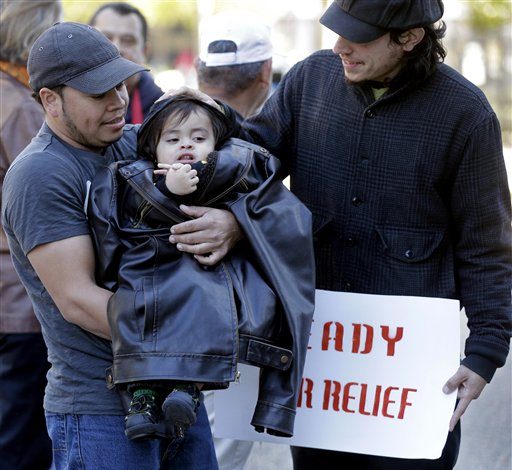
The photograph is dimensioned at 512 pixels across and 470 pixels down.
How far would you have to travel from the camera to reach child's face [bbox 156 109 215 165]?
270 cm

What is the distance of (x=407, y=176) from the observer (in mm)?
2803

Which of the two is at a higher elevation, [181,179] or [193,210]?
[181,179]

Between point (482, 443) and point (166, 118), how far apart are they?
125 inches

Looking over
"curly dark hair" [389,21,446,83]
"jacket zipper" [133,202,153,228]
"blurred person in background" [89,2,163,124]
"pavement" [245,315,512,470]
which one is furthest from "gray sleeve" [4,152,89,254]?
"pavement" [245,315,512,470]

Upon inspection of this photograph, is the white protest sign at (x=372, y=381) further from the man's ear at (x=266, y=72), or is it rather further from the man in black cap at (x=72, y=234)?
the man's ear at (x=266, y=72)

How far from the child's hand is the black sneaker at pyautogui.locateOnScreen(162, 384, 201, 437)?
54 cm

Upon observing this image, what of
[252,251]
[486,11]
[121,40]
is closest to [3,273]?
[252,251]

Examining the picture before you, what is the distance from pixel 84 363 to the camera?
2.61m

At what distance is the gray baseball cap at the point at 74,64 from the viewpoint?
2609 mm

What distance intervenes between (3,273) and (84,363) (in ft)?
4.54

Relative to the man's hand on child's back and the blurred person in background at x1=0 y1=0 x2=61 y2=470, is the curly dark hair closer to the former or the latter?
the man's hand on child's back

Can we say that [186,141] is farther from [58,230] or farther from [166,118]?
[58,230]

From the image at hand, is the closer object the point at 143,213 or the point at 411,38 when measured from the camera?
the point at 143,213

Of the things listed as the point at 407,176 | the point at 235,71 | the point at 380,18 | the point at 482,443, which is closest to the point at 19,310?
the point at 235,71
